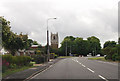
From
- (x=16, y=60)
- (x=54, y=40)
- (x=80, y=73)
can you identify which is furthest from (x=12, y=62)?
(x=54, y=40)

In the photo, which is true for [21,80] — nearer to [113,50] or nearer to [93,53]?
[113,50]

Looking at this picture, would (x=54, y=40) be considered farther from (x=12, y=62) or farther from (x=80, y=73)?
(x=80, y=73)

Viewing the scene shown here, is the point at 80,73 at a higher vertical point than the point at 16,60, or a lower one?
lower

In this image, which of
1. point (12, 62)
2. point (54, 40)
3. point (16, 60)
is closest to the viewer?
point (12, 62)

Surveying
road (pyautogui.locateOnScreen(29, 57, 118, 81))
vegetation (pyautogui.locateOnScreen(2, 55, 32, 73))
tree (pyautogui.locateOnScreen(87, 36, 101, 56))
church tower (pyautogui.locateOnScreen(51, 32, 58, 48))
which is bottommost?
road (pyautogui.locateOnScreen(29, 57, 118, 81))

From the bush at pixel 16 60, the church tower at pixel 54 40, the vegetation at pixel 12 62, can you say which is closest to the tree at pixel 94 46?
the church tower at pixel 54 40

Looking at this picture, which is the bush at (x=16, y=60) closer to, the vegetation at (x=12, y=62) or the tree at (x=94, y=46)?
the vegetation at (x=12, y=62)

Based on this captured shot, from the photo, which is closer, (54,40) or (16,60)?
(16,60)

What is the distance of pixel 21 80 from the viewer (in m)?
12.7

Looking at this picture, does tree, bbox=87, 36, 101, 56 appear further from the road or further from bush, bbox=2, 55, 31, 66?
the road

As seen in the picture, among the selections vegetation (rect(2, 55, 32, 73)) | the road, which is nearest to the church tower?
vegetation (rect(2, 55, 32, 73))

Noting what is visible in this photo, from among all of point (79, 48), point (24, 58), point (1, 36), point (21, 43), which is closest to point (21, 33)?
point (21, 43)

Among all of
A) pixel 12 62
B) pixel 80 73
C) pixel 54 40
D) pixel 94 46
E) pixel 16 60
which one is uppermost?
pixel 54 40

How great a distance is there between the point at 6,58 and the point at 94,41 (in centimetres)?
12187
